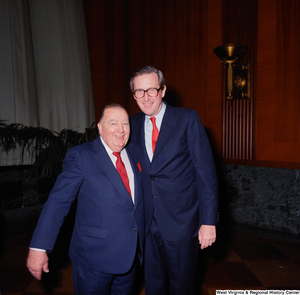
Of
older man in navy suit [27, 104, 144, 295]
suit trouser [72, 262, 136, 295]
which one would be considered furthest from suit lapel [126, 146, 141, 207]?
suit trouser [72, 262, 136, 295]

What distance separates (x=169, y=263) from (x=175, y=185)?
51cm

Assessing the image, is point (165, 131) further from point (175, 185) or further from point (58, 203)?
→ point (58, 203)

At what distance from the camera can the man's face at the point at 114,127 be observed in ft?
4.59

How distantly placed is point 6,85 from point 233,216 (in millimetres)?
3614

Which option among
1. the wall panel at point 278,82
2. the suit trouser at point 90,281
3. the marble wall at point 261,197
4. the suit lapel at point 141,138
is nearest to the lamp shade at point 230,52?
the wall panel at point 278,82

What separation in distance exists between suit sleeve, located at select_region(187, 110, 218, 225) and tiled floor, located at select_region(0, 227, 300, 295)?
40.8 inches

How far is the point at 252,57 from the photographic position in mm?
3428

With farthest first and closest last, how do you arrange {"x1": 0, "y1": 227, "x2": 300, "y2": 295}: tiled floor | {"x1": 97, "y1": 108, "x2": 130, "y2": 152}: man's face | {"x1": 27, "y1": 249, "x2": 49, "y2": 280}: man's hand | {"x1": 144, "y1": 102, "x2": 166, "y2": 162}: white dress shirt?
{"x1": 0, "y1": 227, "x2": 300, "y2": 295}: tiled floor → {"x1": 144, "y1": 102, "x2": 166, "y2": 162}: white dress shirt → {"x1": 97, "y1": 108, "x2": 130, "y2": 152}: man's face → {"x1": 27, "y1": 249, "x2": 49, "y2": 280}: man's hand

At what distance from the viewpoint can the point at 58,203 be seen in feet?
4.03

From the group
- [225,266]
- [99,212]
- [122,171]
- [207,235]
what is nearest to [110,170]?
[122,171]

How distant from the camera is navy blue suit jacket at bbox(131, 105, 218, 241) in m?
1.54

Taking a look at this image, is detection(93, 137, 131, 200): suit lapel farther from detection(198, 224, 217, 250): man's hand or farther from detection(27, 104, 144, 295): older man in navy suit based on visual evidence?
detection(198, 224, 217, 250): man's hand

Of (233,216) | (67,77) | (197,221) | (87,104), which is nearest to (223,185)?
(233,216)

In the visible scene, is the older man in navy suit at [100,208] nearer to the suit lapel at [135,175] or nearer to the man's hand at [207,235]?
the suit lapel at [135,175]
